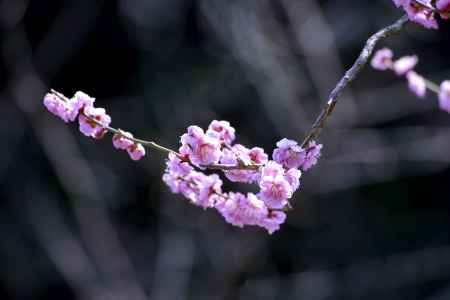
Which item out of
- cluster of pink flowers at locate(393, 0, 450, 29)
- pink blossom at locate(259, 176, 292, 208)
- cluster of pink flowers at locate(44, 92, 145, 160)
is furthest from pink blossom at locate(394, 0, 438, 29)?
cluster of pink flowers at locate(44, 92, 145, 160)

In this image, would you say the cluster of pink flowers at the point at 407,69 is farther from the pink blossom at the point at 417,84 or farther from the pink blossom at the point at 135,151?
the pink blossom at the point at 135,151

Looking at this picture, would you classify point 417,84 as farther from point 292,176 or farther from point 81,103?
point 81,103

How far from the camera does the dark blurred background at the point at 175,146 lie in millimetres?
4227

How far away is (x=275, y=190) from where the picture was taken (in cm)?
131

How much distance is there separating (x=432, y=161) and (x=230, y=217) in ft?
10.4

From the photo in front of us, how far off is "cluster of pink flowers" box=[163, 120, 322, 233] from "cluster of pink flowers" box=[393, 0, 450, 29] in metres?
0.34

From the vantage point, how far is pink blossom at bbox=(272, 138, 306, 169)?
1.30 m

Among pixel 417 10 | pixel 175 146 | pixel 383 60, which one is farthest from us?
pixel 175 146

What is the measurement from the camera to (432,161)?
4.34 meters

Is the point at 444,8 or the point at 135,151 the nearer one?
the point at 444,8

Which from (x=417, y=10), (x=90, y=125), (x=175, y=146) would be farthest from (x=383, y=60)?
(x=175, y=146)

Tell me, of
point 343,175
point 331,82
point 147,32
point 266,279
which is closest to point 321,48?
point 331,82

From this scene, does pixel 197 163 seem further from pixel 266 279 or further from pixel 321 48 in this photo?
pixel 266 279

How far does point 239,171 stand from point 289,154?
16cm
